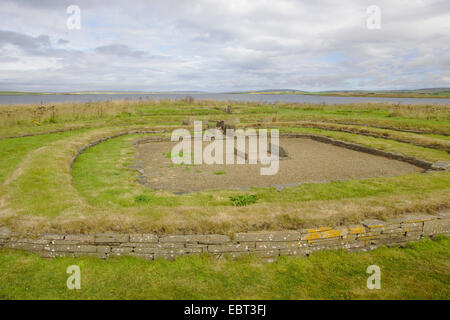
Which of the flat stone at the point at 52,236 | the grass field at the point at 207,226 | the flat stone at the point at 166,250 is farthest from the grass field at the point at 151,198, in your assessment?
the flat stone at the point at 166,250

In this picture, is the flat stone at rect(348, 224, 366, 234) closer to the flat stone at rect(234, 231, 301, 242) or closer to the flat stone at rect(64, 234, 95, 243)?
the flat stone at rect(234, 231, 301, 242)

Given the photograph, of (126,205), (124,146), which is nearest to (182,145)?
(124,146)

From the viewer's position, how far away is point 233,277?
4324mm

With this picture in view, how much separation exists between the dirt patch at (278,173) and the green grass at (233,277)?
3889 mm

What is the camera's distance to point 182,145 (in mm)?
16125

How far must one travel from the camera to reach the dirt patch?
360 inches

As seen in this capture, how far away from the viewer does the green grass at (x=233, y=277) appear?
3977 mm

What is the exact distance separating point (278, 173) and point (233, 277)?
6590 millimetres

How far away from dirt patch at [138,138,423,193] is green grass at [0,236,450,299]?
3.89 meters

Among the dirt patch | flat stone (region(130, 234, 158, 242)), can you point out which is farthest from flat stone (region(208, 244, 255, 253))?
the dirt patch

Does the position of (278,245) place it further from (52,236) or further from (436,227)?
(52,236)

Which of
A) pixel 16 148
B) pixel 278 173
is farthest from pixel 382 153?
pixel 16 148

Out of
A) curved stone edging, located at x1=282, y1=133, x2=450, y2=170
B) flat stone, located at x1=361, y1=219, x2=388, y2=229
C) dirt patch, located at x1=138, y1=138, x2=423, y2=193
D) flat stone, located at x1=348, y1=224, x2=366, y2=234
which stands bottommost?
flat stone, located at x1=348, y1=224, x2=366, y2=234

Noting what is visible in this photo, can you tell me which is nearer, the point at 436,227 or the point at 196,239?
the point at 196,239
